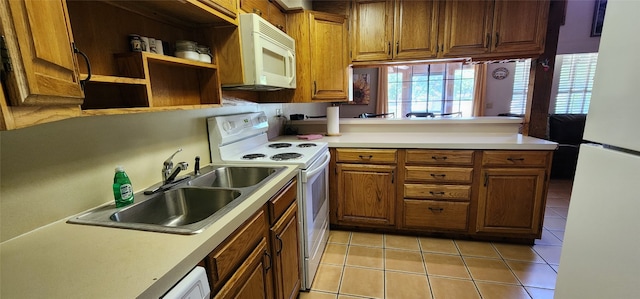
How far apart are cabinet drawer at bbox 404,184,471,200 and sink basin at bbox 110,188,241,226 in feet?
5.23

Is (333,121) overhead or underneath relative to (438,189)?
overhead

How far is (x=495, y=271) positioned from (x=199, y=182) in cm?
205

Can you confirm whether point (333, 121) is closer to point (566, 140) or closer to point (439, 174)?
point (439, 174)

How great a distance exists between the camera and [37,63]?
59 centimetres

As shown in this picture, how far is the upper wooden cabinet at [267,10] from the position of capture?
5.31 feet

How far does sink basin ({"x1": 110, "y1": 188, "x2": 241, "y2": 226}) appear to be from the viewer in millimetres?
1171

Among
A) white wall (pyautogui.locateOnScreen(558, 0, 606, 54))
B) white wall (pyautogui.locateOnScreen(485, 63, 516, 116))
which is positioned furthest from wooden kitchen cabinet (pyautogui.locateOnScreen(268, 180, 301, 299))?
white wall (pyautogui.locateOnScreen(485, 63, 516, 116))

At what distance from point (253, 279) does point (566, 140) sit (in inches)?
195

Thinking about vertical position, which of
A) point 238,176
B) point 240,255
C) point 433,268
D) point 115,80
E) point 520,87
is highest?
point 520,87

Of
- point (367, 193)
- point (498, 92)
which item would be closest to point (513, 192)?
point (367, 193)

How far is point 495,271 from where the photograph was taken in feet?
6.22

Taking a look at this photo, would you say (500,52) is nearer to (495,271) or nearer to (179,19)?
(495,271)

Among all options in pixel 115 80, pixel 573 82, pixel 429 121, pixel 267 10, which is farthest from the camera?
pixel 573 82

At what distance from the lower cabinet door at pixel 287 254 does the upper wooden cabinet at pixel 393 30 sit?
171 cm
